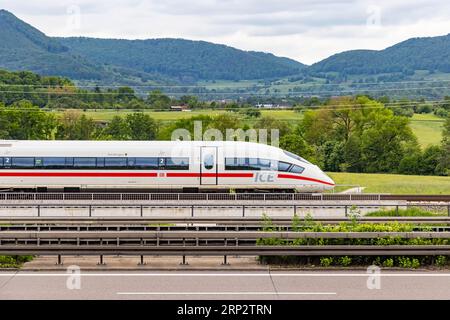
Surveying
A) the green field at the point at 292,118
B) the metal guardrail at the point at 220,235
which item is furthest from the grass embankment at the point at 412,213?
the green field at the point at 292,118

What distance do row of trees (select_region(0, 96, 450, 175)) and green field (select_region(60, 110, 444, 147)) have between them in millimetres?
14138

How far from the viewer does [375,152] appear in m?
77.7

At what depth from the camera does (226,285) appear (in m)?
15.0

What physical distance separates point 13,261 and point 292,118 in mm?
106342

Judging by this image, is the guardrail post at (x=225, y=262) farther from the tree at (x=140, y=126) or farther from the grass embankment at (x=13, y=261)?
the tree at (x=140, y=126)

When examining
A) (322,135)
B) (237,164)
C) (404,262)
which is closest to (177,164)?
(237,164)

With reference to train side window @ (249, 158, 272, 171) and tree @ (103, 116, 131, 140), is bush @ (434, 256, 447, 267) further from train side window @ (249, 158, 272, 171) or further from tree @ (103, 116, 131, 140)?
tree @ (103, 116, 131, 140)

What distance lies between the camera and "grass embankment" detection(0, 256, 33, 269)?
16.4 meters

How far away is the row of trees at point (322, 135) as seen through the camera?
7150cm

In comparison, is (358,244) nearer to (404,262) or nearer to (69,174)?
(404,262)

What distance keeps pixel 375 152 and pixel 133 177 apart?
46029 millimetres

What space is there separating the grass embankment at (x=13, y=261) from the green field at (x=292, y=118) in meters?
80.1

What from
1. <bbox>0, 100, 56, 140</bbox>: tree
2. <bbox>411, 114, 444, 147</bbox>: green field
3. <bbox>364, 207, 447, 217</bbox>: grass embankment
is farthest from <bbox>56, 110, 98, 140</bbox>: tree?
<bbox>364, 207, 447, 217</bbox>: grass embankment
